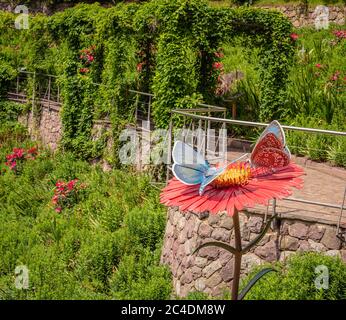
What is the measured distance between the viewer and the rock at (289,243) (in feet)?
18.1

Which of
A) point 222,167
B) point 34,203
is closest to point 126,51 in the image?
point 34,203

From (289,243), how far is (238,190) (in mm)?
4321

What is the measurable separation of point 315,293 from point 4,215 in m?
8.83

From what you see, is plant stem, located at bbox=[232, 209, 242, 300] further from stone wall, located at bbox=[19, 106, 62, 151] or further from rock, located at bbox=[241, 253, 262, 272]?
stone wall, located at bbox=[19, 106, 62, 151]

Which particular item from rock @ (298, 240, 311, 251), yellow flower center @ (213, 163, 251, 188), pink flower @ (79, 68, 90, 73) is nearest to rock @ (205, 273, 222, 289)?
rock @ (298, 240, 311, 251)

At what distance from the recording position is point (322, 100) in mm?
12000

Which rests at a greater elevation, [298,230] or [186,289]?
[298,230]

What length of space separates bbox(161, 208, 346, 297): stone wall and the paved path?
0.10 metres

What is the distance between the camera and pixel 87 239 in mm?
9289

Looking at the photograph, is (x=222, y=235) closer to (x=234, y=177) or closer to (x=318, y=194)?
(x=318, y=194)

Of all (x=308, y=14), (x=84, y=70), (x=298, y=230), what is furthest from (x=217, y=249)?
(x=308, y=14)

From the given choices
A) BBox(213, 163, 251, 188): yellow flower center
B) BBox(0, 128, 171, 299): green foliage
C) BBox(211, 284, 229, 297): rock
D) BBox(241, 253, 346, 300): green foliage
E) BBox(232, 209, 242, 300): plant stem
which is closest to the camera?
BBox(232, 209, 242, 300): plant stem

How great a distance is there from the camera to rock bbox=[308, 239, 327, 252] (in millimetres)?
5344
